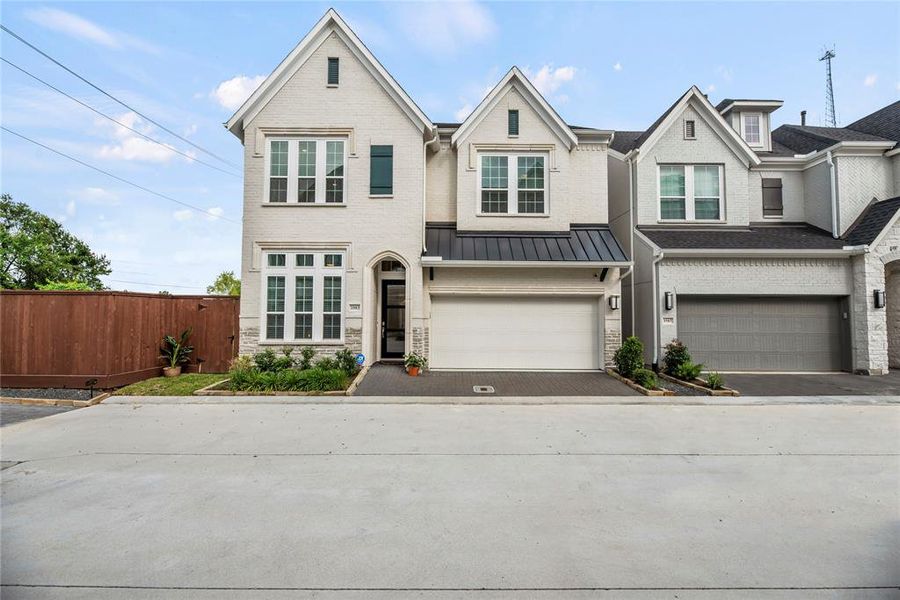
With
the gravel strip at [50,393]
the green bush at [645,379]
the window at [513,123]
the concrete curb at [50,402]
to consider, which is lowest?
the concrete curb at [50,402]

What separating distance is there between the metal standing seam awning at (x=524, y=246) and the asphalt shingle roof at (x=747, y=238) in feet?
6.03

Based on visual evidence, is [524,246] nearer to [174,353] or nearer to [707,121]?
[707,121]

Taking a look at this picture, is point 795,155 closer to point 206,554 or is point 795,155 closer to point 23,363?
point 206,554

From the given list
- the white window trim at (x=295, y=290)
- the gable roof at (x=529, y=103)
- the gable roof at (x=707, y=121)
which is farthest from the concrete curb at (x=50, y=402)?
the gable roof at (x=707, y=121)

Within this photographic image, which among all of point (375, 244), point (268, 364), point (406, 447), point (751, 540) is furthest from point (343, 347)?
point (751, 540)

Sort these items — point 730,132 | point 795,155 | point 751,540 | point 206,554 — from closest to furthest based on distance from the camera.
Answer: point 206,554 < point 751,540 < point 730,132 < point 795,155

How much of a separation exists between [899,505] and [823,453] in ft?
5.84

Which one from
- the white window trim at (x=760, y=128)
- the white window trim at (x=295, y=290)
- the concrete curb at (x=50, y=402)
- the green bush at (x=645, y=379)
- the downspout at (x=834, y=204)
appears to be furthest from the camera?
the white window trim at (x=760, y=128)

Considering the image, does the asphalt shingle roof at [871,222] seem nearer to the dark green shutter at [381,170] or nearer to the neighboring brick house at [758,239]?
the neighboring brick house at [758,239]

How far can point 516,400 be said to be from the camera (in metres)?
9.50

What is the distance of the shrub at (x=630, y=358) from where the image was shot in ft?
38.0

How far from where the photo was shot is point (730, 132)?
14.6 metres

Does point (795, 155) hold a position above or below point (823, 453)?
above

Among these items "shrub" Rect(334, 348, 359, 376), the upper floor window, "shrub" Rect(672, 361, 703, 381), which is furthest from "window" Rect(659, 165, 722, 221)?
"shrub" Rect(334, 348, 359, 376)
